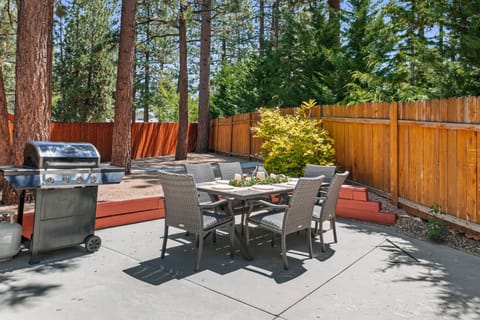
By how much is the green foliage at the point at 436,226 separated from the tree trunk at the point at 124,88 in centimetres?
642

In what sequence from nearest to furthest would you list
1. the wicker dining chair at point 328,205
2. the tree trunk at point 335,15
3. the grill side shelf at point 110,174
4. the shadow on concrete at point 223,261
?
1. the shadow on concrete at point 223,261
2. the grill side shelf at point 110,174
3. the wicker dining chair at point 328,205
4. the tree trunk at point 335,15

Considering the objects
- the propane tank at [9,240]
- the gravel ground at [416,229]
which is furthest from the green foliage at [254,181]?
the propane tank at [9,240]

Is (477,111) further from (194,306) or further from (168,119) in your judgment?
(168,119)

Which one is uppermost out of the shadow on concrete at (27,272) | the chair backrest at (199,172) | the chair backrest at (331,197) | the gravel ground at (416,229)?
the chair backrest at (199,172)

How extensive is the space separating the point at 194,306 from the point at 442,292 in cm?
213

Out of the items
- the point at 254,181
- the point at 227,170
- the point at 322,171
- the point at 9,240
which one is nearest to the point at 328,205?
the point at 254,181

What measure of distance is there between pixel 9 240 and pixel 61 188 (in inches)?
28.7

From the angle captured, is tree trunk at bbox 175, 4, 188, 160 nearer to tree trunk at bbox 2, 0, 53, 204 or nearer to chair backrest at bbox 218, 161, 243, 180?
chair backrest at bbox 218, 161, 243, 180

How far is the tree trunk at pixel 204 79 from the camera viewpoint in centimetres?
1556

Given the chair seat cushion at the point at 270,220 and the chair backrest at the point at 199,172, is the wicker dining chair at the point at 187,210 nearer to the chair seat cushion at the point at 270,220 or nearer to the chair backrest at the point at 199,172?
the chair seat cushion at the point at 270,220

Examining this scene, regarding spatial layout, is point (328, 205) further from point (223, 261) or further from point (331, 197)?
point (223, 261)

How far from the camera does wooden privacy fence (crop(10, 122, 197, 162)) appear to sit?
14438 millimetres

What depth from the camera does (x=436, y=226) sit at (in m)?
4.87

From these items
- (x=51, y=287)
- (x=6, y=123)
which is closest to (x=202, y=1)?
(x=6, y=123)
